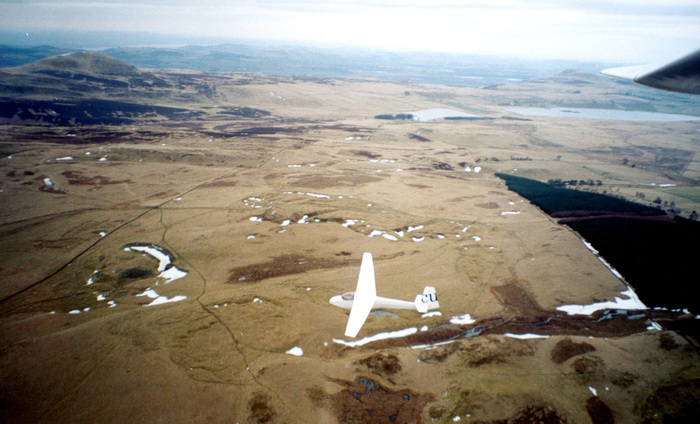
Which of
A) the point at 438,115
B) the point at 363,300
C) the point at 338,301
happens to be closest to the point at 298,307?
the point at 338,301

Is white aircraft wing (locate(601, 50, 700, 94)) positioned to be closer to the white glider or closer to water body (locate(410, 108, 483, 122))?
the white glider

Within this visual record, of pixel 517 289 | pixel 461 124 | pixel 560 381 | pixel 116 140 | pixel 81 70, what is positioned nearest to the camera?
pixel 560 381

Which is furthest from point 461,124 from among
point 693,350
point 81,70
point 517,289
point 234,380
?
point 81,70

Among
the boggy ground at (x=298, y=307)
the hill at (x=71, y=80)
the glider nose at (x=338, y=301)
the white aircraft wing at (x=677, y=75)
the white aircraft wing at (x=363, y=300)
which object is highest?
the hill at (x=71, y=80)

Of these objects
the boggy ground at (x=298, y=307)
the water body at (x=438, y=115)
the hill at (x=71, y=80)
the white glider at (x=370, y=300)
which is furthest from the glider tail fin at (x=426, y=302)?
the hill at (x=71, y=80)

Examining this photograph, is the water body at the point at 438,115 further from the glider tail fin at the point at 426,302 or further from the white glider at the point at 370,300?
the white glider at the point at 370,300

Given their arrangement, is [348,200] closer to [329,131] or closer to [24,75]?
[329,131]

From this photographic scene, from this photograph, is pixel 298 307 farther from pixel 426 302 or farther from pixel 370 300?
pixel 426 302
